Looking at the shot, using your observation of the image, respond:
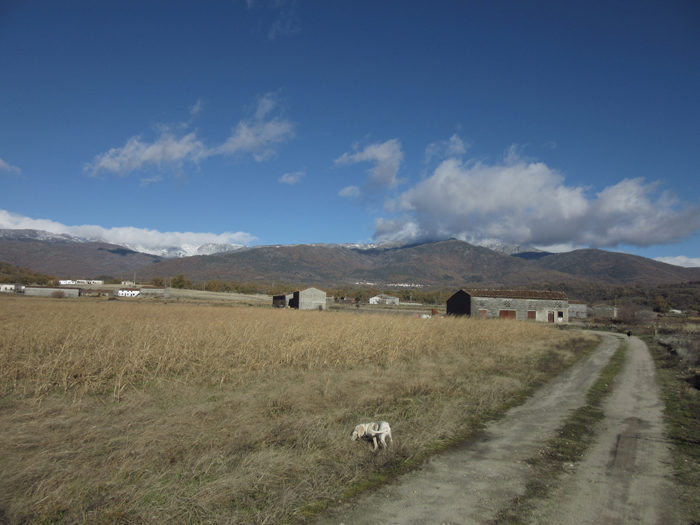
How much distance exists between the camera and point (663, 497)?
4.62m

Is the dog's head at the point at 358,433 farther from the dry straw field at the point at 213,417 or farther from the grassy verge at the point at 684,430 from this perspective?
the grassy verge at the point at 684,430

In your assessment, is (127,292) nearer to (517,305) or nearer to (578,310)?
(517,305)

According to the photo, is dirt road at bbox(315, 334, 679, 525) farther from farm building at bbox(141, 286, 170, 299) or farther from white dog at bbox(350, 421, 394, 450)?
farm building at bbox(141, 286, 170, 299)

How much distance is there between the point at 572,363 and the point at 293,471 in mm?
15416

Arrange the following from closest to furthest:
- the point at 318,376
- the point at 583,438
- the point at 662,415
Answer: the point at 583,438, the point at 662,415, the point at 318,376

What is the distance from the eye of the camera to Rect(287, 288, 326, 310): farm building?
63906mm

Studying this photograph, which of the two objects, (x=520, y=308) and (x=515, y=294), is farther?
(x=515, y=294)

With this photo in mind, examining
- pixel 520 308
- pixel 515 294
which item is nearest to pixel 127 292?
pixel 515 294

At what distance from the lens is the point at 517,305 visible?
4753 centimetres

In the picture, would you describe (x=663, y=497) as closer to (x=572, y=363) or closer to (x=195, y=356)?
(x=195, y=356)

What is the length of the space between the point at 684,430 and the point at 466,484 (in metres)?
5.58

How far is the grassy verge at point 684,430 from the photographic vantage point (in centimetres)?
474

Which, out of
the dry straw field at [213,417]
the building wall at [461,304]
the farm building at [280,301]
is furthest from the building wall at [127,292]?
the dry straw field at [213,417]

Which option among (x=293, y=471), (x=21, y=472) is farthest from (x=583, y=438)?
(x=21, y=472)
